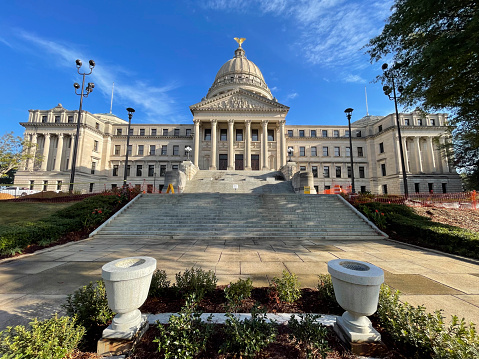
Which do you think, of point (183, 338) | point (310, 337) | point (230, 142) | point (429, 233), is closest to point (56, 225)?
point (183, 338)

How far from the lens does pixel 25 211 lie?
14438 mm

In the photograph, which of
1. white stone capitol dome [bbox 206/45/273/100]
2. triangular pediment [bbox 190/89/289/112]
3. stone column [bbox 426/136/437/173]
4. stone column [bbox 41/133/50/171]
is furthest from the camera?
white stone capitol dome [bbox 206/45/273/100]

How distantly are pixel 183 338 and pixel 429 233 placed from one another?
11.8 meters

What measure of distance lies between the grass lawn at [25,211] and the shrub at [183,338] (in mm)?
14706

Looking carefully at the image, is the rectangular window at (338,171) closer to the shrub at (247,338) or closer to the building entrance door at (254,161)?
the building entrance door at (254,161)

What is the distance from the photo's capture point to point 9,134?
31906 millimetres

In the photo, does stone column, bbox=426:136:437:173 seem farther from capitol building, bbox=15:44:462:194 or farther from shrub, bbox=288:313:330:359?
shrub, bbox=288:313:330:359

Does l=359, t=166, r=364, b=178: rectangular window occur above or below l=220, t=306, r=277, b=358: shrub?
above

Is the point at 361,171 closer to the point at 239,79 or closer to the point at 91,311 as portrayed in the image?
the point at 239,79

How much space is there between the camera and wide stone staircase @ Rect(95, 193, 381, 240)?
38.3ft

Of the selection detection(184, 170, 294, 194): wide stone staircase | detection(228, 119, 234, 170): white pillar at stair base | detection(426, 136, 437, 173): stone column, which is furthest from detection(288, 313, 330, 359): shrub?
detection(426, 136, 437, 173): stone column

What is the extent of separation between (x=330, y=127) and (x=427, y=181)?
79.7 feet

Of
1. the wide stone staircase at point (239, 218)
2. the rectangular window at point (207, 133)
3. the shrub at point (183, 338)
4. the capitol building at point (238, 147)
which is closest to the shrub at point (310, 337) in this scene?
the shrub at point (183, 338)

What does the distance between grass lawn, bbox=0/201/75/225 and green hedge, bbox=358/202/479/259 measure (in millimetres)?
21267
